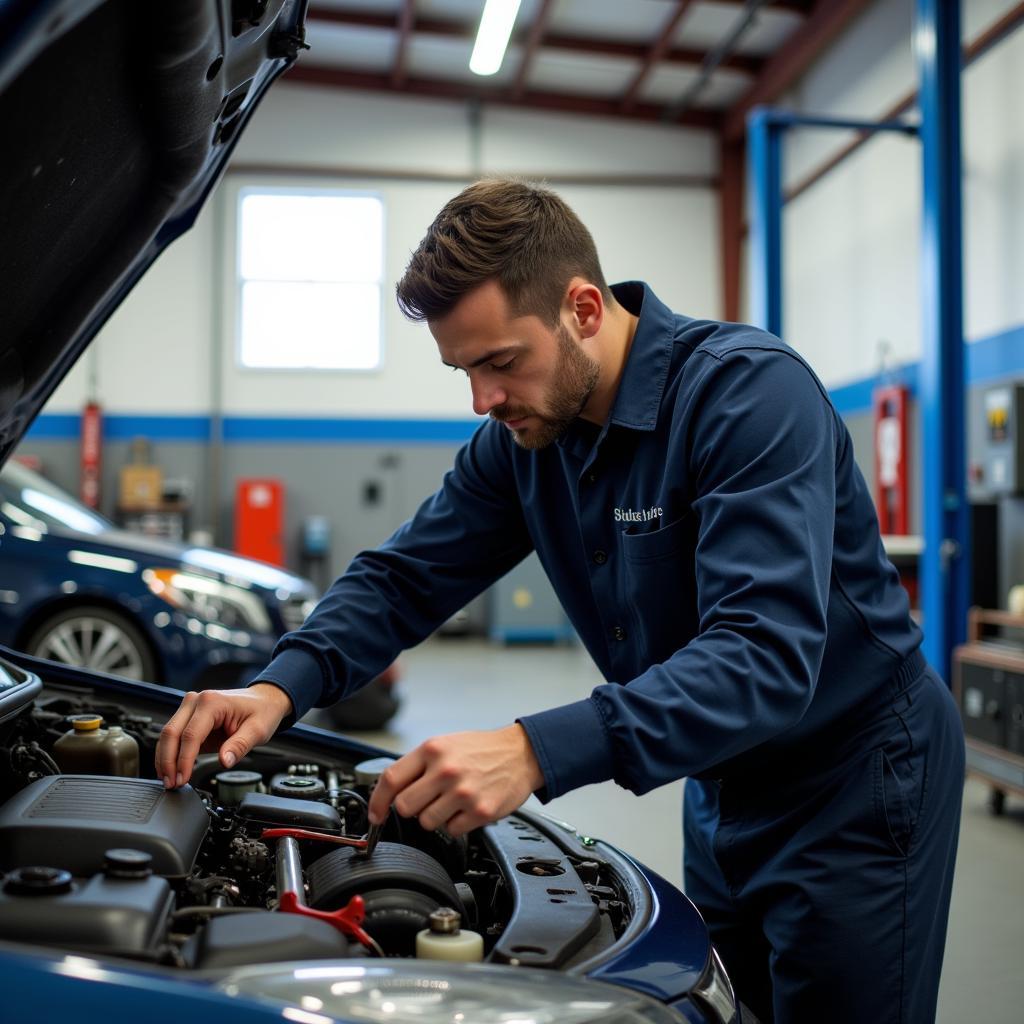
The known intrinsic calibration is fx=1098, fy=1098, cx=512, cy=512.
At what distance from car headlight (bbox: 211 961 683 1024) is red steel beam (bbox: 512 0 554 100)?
8.90m

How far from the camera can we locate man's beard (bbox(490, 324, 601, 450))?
4.70ft

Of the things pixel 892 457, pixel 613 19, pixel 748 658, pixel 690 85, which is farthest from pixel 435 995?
pixel 690 85

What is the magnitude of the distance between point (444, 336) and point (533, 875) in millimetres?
671

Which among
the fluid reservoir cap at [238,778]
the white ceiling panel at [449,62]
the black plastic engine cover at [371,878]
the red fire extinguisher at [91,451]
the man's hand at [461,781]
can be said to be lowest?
the black plastic engine cover at [371,878]

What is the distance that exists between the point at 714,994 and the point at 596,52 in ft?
31.9

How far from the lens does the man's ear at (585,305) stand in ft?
4.67

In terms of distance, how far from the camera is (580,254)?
1432 millimetres

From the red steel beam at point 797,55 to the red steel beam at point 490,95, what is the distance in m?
0.47

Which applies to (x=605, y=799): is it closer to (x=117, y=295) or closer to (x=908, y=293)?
(x=117, y=295)

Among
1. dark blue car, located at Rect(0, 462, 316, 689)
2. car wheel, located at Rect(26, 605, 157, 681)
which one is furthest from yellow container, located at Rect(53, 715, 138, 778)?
car wheel, located at Rect(26, 605, 157, 681)

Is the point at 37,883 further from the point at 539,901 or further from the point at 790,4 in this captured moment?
the point at 790,4

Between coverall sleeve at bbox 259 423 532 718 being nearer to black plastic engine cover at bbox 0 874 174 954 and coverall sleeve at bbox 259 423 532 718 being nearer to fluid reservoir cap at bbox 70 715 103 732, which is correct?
fluid reservoir cap at bbox 70 715 103 732

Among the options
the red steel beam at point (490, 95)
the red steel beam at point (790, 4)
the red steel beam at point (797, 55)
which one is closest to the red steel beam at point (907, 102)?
the red steel beam at point (797, 55)

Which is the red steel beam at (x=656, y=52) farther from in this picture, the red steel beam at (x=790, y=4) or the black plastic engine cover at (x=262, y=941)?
the black plastic engine cover at (x=262, y=941)
